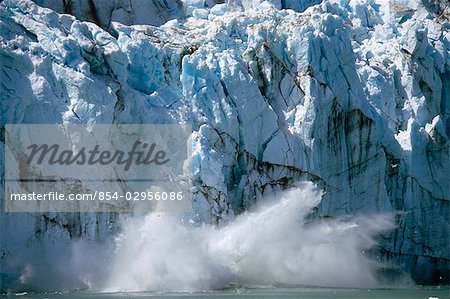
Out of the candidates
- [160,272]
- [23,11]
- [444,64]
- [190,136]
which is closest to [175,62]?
[190,136]

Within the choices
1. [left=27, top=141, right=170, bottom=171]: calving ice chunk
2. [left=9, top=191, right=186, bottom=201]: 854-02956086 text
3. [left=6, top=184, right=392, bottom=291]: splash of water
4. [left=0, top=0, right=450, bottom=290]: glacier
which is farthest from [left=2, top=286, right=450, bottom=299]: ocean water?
[left=27, top=141, right=170, bottom=171]: calving ice chunk

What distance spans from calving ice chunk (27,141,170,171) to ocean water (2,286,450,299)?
8.58 ft

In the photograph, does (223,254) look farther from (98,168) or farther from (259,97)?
(259,97)

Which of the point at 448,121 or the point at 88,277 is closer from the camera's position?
the point at 88,277

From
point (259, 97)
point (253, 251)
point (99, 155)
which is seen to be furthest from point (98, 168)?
point (259, 97)

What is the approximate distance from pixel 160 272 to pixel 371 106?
7307mm

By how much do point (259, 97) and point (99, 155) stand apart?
A: 4317 millimetres

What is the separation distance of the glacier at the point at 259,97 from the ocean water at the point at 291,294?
1409 mm

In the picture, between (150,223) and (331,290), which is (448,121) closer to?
(331,290)

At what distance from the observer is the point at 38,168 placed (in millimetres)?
20641

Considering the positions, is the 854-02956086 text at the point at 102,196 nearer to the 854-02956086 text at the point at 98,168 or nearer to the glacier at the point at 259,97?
the 854-02956086 text at the point at 98,168

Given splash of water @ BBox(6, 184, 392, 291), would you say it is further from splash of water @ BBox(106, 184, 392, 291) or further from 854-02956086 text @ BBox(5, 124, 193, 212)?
854-02956086 text @ BBox(5, 124, 193, 212)

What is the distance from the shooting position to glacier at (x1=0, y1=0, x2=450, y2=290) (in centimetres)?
2127

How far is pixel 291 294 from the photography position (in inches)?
813
